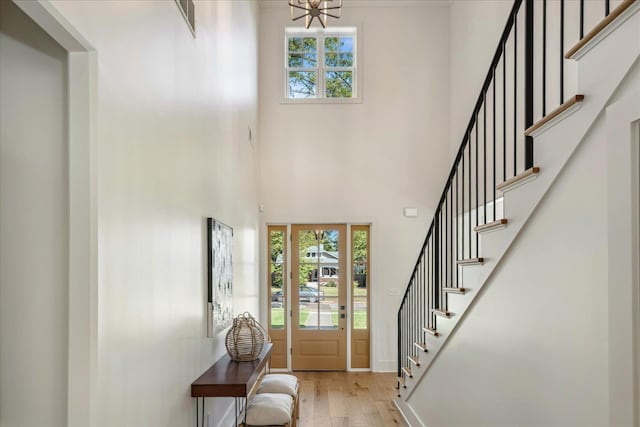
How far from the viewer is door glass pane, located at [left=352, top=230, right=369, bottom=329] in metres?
7.92

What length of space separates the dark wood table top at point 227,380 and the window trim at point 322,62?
4.74 metres

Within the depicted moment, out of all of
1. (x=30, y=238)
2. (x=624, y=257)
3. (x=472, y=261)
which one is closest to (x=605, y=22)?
(x=624, y=257)

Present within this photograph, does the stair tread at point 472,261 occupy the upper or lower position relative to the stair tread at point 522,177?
lower

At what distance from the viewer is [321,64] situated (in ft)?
26.8

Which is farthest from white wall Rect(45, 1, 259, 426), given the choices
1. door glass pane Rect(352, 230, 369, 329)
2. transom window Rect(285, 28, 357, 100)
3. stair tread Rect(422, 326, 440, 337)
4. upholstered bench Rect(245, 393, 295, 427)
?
door glass pane Rect(352, 230, 369, 329)

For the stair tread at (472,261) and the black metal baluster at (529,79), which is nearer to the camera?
the black metal baluster at (529,79)

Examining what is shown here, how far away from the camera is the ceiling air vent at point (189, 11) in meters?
3.41

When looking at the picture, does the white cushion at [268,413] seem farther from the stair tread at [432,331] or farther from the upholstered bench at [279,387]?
the stair tread at [432,331]

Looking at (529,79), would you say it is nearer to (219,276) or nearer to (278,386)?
(219,276)

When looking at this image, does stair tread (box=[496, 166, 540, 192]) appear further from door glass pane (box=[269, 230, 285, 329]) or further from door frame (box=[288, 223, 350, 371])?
door glass pane (box=[269, 230, 285, 329])

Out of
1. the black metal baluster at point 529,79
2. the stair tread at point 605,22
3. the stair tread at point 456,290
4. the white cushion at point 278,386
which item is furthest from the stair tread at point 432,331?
the stair tread at point 605,22

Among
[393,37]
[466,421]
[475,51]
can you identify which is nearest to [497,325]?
[466,421]

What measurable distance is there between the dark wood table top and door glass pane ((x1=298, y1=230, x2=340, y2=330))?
3.63m

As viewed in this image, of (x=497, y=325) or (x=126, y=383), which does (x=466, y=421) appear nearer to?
(x=497, y=325)
